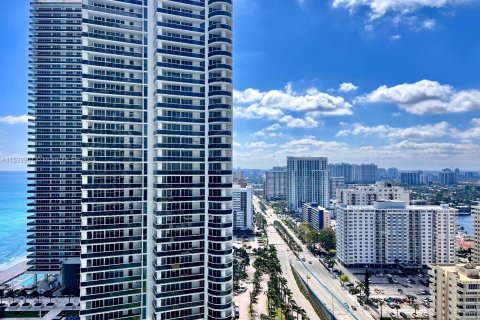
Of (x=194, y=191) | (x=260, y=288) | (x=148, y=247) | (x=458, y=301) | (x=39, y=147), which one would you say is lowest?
(x=260, y=288)

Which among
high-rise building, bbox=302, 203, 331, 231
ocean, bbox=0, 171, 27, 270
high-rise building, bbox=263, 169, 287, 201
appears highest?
high-rise building, bbox=263, 169, 287, 201

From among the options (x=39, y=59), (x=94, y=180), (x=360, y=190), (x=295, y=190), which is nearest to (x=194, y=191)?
(x=94, y=180)

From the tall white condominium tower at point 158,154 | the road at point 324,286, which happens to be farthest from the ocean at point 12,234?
the tall white condominium tower at point 158,154

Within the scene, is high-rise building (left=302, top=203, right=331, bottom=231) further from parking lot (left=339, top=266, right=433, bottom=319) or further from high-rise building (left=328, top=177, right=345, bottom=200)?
high-rise building (left=328, top=177, right=345, bottom=200)

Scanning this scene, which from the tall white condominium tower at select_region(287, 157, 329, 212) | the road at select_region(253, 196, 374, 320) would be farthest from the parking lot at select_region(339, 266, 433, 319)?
the tall white condominium tower at select_region(287, 157, 329, 212)

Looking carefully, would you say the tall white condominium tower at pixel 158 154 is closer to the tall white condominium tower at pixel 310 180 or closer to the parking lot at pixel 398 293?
the parking lot at pixel 398 293

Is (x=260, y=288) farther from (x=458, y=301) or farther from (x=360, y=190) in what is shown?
(x=360, y=190)

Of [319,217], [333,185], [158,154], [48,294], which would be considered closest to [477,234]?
[319,217]

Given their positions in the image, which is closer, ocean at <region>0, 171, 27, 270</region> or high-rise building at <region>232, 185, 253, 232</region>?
ocean at <region>0, 171, 27, 270</region>
